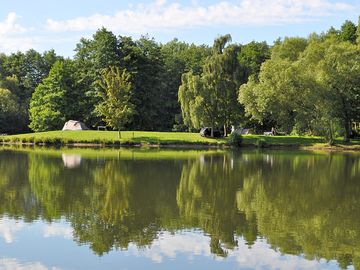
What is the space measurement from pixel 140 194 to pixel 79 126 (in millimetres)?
48436

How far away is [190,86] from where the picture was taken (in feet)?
195

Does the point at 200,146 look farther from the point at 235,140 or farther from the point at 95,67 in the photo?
the point at 95,67

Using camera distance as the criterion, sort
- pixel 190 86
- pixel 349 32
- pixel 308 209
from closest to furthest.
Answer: pixel 308 209 → pixel 190 86 → pixel 349 32

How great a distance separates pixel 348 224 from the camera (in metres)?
16.2

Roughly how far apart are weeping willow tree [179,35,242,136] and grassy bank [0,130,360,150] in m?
2.78

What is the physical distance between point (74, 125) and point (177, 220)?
54411mm

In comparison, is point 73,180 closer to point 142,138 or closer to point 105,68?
point 142,138

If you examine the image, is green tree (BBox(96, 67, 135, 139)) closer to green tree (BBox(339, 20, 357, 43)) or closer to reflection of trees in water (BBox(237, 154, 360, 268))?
reflection of trees in water (BBox(237, 154, 360, 268))

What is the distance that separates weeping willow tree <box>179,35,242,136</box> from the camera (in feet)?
193

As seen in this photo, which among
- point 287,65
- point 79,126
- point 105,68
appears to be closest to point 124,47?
point 105,68

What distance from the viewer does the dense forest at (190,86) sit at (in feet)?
183

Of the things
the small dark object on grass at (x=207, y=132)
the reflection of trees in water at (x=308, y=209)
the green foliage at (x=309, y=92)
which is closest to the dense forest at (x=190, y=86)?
the green foliage at (x=309, y=92)


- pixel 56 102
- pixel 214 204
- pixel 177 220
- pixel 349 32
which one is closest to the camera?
pixel 177 220

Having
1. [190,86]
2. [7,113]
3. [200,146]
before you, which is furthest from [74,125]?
[200,146]
